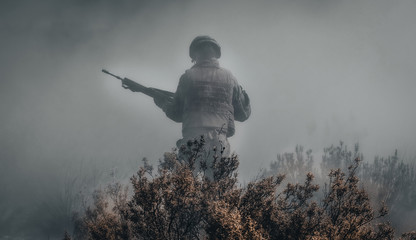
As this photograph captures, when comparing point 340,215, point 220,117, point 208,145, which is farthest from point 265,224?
point 220,117

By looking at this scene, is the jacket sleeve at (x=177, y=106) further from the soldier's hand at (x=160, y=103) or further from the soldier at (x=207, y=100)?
the soldier's hand at (x=160, y=103)

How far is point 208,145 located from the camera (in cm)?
774

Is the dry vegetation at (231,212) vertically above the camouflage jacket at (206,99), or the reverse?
the camouflage jacket at (206,99)

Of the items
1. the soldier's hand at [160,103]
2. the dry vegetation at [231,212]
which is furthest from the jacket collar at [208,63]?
the dry vegetation at [231,212]


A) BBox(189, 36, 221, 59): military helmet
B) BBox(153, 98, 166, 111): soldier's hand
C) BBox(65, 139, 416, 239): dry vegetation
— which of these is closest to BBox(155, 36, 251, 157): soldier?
BBox(189, 36, 221, 59): military helmet

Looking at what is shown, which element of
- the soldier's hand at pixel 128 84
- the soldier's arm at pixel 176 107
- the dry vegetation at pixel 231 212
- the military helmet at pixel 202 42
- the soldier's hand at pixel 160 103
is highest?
the military helmet at pixel 202 42

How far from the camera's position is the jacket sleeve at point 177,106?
883cm

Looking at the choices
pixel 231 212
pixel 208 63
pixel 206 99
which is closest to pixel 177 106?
pixel 206 99

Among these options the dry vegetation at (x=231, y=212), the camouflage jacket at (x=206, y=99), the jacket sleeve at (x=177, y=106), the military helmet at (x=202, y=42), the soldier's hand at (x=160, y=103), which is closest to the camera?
the dry vegetation at (x=231, y=212)

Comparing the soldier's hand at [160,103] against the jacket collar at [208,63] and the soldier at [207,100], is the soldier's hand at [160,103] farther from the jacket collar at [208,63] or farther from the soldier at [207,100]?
the jacket collar at [208,63]

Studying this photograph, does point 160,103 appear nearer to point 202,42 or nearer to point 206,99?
point 206,99

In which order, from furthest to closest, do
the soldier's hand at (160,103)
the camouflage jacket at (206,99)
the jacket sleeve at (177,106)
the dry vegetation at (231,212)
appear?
the soldier's hand at (160,103) → the jacket sleeve at (177,106) → the camouflage jacket at (206,99) → the dry vegetation at (231,212)

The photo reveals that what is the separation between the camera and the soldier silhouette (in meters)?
7.96

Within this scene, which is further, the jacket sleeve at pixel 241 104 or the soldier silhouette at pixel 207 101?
the jacket sleeve at pixel 241 104
